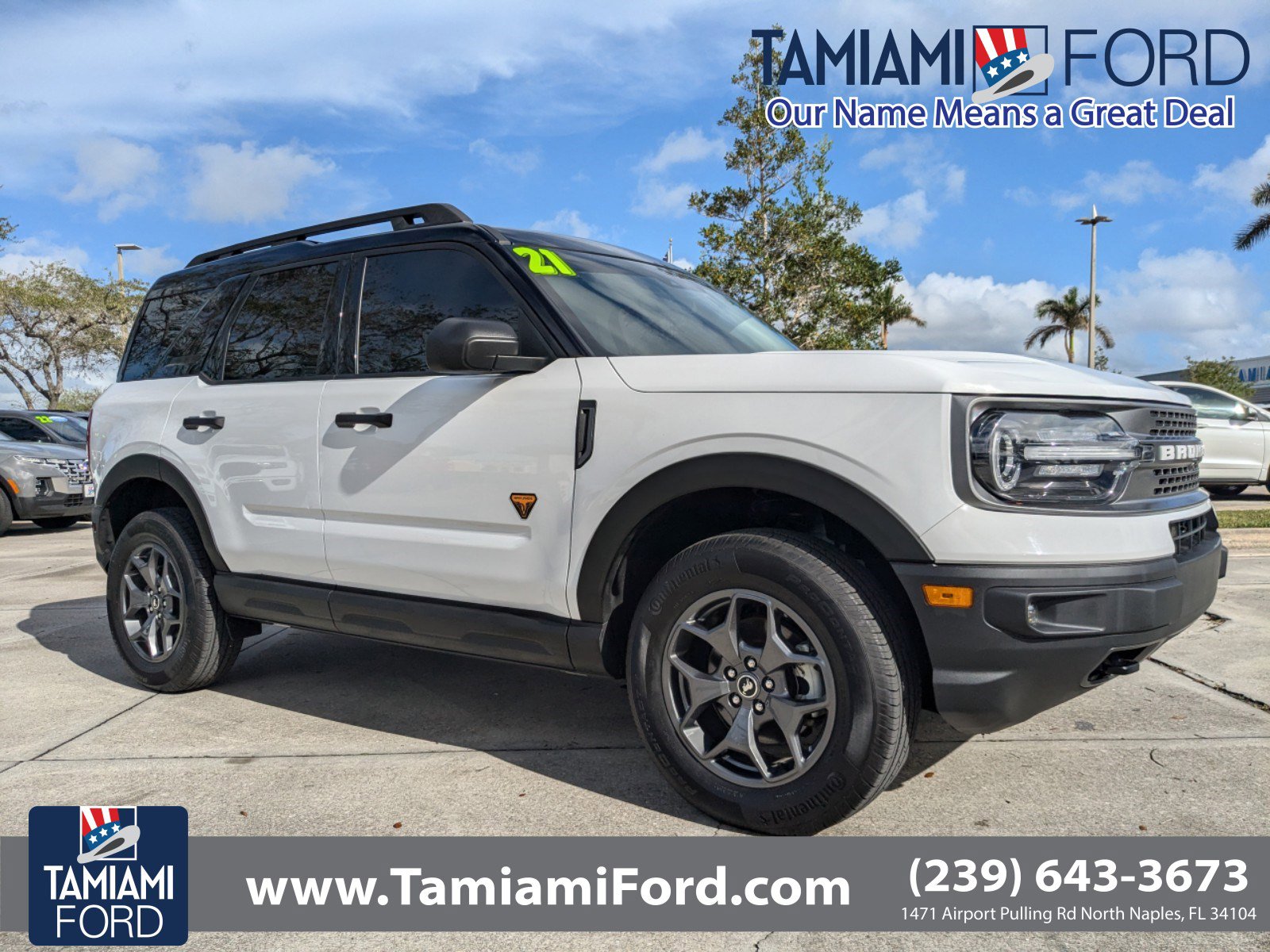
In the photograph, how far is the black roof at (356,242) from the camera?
372 cm

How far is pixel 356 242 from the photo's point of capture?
4035 millimetres

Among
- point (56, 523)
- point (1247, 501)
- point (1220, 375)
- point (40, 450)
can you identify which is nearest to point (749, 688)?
point (40, 450)

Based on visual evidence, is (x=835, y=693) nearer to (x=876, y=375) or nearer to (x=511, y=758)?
(x=876, y=375)

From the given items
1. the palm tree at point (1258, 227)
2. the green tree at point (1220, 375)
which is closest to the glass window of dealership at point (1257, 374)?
the green tree at point (1220, 375)

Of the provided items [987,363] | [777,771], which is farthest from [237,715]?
[987,363]

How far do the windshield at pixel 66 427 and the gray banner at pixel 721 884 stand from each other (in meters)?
12.3

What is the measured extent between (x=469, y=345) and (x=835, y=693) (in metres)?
1.50

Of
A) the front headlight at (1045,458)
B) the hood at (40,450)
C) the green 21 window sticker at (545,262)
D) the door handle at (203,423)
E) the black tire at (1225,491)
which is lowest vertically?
the black tire at (1225,491)

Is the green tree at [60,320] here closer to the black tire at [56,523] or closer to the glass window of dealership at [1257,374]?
the black tire at [56,523]

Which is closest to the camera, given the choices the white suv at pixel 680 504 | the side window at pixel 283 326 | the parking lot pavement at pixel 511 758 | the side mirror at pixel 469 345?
the white suv at pixel 680 504

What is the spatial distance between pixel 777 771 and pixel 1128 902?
3.05 ft

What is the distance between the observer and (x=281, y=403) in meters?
4.01

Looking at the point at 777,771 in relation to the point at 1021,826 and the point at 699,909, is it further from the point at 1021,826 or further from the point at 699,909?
the point at 1021,826

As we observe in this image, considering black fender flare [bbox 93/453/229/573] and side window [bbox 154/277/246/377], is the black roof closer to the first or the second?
side window [bbox 154/277/246/377]
